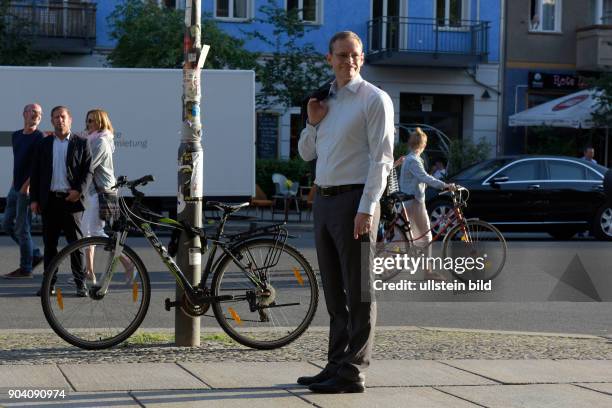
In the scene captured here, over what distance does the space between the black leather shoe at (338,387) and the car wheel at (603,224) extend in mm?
14915

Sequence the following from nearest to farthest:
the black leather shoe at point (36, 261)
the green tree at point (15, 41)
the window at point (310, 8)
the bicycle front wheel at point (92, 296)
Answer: the bicycle front wheel at point (92, 296) < the black leather shoe at point (36, 261) < the green tree at point (15, 41) < the window at point (310, 8)

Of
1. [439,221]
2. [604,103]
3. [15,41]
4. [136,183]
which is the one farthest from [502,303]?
[15,41]

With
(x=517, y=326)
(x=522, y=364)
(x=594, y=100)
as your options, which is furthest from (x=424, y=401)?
(x=594, y=100)

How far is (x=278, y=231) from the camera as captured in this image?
793cm

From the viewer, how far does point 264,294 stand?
791cm

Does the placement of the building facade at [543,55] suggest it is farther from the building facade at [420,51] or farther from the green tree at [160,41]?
the green tree at [160,41]

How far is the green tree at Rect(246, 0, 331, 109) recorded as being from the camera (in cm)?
2819

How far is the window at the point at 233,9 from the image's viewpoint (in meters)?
32.0

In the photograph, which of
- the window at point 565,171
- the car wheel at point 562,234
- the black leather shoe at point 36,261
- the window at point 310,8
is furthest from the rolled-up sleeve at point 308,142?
the window at point 310,8

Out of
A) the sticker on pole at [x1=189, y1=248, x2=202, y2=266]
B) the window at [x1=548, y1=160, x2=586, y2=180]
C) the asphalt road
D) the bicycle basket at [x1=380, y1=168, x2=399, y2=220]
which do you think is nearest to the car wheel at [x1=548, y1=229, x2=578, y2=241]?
the window at [x1=548, y1=160, x2=586, y2=180]

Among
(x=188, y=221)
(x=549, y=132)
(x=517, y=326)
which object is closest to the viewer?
(x=188, y=221)

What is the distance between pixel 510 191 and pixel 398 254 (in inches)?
317

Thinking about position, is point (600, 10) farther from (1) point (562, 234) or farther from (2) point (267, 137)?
(1) point (562, 234)

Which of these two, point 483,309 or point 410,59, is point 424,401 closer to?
A: point 483,309
